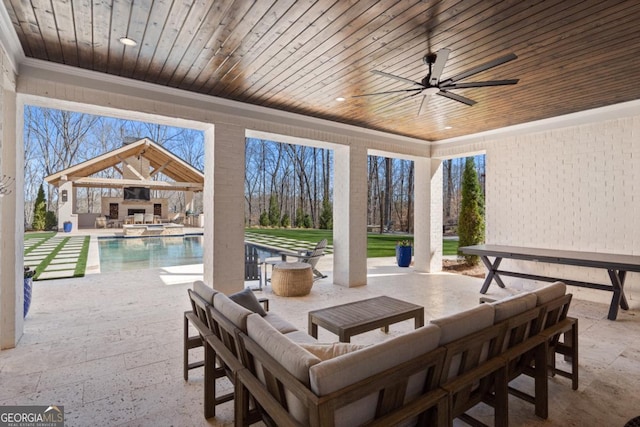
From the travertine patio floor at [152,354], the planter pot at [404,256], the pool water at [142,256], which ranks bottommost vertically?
the travertine patio floor at [152,354]

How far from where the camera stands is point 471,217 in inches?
315

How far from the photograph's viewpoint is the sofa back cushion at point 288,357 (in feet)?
4.36

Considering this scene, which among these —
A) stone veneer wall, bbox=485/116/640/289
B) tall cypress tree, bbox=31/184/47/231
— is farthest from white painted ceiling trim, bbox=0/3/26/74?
tall cypress tree, bbox=31/184/47/231

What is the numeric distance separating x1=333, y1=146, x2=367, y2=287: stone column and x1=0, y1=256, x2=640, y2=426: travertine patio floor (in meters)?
0.47

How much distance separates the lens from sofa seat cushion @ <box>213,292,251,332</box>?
1.80 m

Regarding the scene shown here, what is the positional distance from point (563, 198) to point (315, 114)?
14.9 ft

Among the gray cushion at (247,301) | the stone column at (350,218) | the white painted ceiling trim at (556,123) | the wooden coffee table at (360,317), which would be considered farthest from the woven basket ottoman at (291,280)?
the white painted ceiling trim at (556,123)

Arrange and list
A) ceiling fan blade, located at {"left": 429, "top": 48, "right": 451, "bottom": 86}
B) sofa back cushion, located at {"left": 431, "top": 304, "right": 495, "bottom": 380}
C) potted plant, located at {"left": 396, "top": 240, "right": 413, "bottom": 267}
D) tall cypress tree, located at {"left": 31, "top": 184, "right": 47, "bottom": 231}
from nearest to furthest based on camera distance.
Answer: sofa back cushion, located at {"left": 431, "top": 304, "right": 495, "bottom": 380}, ceiling fan blade, located at {"left": 429, "top": 48, "right": 451, "bottom": 86}, potted plant, located at {"left": 396, "top": 240, "right": 413, "bottom": 267}, tall cypress tree, located at {"left": 31, "top": 184, "right": 47, "bottom": 231}

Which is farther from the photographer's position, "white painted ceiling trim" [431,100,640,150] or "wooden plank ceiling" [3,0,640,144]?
"white painted ceiling trim" [431,100,640,150]

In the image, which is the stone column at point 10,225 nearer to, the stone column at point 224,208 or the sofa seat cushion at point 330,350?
the stone column at point 224,208

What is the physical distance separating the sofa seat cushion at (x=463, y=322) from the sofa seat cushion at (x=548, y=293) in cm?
68

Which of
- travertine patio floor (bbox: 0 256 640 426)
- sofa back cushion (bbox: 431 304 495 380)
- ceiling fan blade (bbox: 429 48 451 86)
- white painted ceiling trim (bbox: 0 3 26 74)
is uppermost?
white painted ceiling trim (bbox: 0 3 26 74)

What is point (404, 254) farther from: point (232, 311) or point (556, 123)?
point (232, 311)

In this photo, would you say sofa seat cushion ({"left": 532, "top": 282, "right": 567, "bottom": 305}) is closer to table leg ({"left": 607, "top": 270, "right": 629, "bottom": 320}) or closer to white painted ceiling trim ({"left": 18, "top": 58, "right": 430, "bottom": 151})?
table leg ({"left": 607, "top": 270, "right": 629, "bottom": 320})
